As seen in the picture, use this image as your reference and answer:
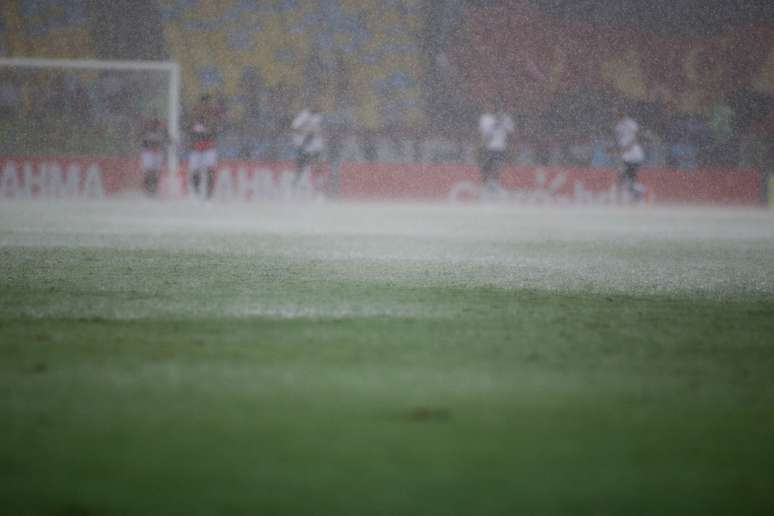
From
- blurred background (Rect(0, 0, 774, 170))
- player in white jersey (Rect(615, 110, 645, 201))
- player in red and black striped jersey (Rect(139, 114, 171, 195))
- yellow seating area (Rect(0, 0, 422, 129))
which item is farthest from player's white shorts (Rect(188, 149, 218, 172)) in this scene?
player in white jersey (Rect(615, 110, 645, 201))

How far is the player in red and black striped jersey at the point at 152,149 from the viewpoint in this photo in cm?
2138

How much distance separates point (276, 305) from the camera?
626 cm

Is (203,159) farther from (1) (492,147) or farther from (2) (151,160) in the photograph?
(1) (492,147)

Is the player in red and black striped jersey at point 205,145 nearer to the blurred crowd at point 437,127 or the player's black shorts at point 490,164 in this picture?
the blurred crowd at point 437,127

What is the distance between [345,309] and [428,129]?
21.8m

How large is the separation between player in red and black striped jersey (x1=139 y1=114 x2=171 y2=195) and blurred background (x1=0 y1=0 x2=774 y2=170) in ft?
12.3

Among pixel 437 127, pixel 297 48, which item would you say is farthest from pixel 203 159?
pixel 437 127

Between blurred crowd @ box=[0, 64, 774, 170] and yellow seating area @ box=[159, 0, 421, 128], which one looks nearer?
blurred crowd @ box=[0, 64, 774, 170]

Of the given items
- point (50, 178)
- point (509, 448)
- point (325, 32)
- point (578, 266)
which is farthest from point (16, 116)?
point (509, 448)

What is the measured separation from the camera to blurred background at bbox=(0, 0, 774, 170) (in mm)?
26547

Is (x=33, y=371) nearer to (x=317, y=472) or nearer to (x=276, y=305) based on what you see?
(x=317, y=472)

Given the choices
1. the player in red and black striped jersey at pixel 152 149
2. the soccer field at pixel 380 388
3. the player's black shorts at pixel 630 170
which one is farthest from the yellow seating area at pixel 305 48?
the soccer field at pixel 380 388

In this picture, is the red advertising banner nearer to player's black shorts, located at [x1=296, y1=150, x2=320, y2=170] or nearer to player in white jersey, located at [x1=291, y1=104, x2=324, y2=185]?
player's black shorts, located at [x1=296, y1=150, x2=320, y2=170]

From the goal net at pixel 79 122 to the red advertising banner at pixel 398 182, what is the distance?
35mm
